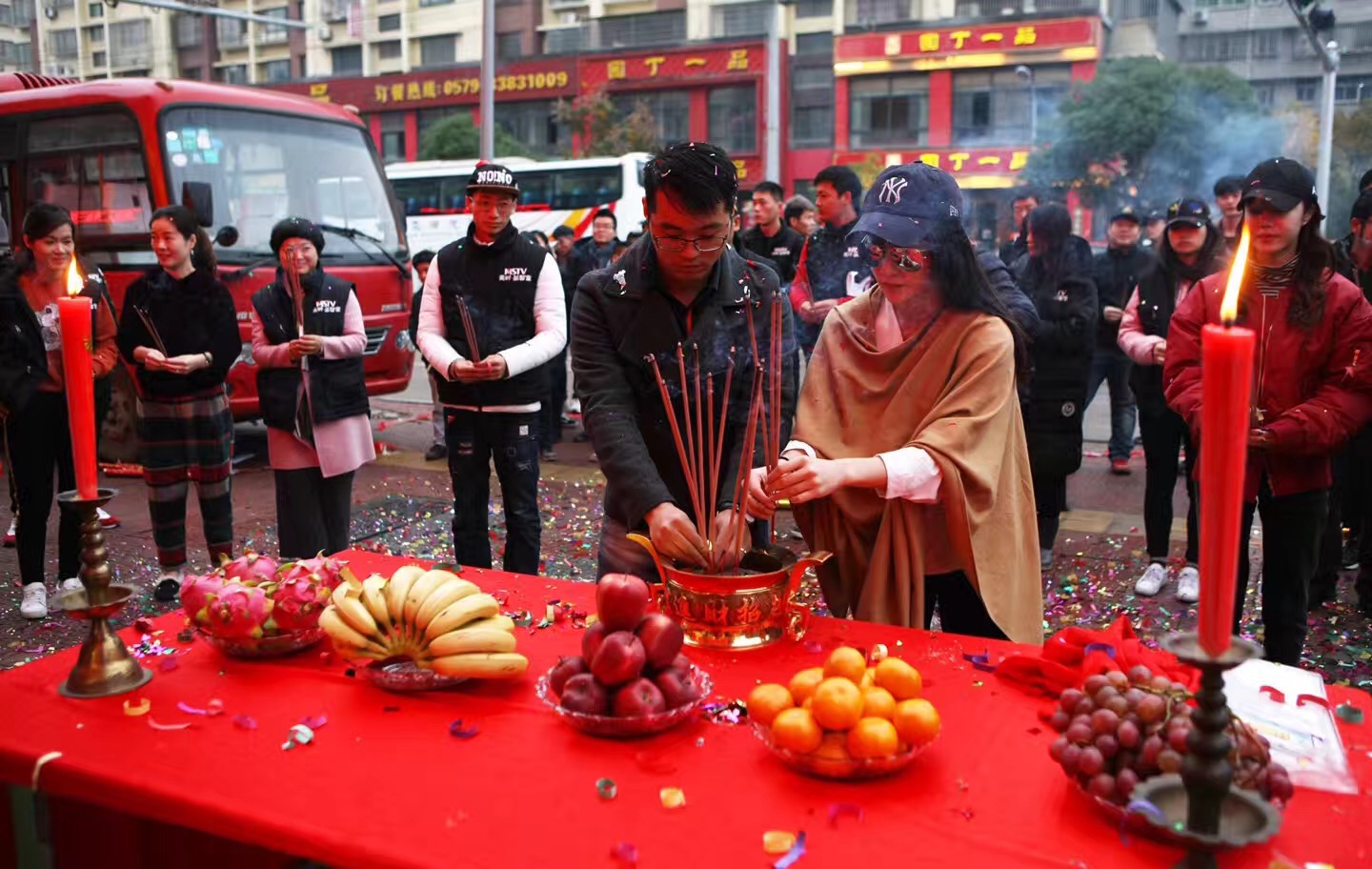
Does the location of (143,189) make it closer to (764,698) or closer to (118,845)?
(118,845)

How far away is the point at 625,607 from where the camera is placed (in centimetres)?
177

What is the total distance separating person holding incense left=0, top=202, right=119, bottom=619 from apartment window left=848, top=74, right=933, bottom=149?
3009cm

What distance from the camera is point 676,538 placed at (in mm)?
2234

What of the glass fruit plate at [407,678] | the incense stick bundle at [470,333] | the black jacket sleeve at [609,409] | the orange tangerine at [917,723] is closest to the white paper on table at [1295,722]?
the orange tangerine at [917,723]

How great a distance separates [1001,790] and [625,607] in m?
0.63

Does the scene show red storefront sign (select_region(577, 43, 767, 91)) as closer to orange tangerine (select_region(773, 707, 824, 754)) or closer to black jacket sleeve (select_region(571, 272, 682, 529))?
black jacket sleeve (select_region(571, 272, 682, 529))

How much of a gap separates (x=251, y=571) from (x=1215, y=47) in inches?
1508

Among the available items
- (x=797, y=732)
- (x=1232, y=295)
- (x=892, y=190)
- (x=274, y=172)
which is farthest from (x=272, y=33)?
(x=1232, y=295)

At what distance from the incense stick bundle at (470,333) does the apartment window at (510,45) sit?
36.2 meters

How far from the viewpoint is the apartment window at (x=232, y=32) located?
3981 cm

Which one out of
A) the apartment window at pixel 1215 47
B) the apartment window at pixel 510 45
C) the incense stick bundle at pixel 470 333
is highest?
the apartment window at pixel 510 45

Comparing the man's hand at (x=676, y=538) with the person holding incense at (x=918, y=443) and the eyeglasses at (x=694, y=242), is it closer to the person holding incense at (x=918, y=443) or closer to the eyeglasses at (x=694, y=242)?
the person holding incense at (x=918, y=443)

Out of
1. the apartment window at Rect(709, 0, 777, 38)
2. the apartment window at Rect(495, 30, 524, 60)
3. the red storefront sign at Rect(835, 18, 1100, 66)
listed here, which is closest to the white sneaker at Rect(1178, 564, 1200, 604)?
the red storefront sign at Rect(835, 18, 1100, 66)

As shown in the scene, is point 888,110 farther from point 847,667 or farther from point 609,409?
point 847,667
